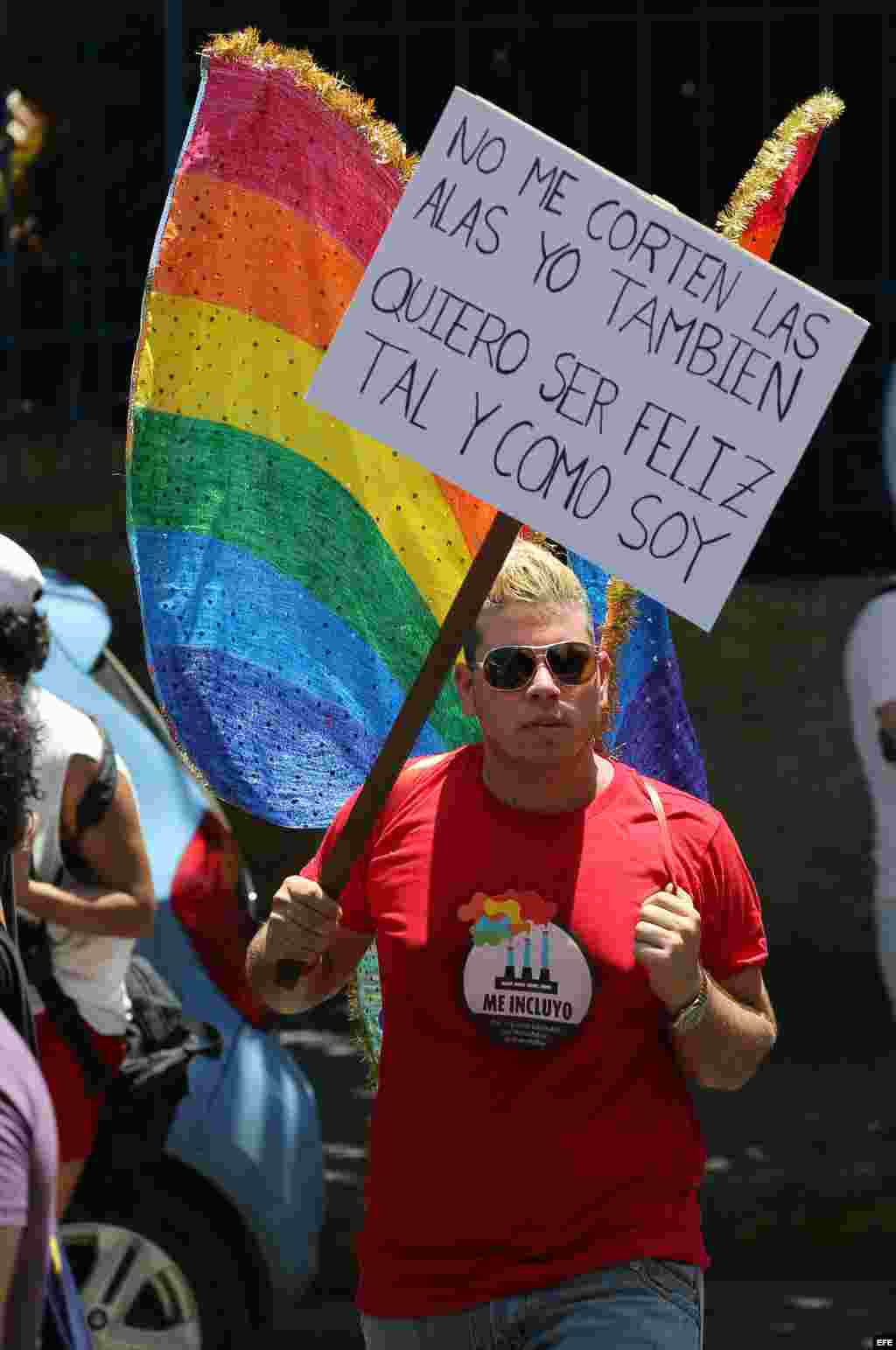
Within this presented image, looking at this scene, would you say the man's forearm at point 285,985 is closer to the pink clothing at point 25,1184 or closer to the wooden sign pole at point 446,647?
the wooden sign pole at point 446,647

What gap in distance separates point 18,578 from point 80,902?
2.61ft

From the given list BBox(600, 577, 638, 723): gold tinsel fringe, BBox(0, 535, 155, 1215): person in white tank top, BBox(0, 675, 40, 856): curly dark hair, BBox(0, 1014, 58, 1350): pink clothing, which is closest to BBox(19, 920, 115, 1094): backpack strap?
BBox(0, 535, 155, 1215): person in white tank top

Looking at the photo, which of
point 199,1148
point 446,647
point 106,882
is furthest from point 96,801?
point 446,647

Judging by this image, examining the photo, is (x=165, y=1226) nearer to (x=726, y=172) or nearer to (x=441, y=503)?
(x=441, y=503)

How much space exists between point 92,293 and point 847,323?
248 inches

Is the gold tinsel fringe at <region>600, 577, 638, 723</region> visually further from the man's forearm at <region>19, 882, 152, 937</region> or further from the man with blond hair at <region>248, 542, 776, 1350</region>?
the man's forearm at <region>19, 882, 152, 937</region>

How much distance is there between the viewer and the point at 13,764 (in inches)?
91.7

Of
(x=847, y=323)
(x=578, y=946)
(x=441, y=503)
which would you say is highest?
(x=847, y=323)

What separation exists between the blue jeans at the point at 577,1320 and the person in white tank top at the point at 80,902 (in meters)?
1.48

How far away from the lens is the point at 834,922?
26.9 feet

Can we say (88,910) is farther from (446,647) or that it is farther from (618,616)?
(446,647)

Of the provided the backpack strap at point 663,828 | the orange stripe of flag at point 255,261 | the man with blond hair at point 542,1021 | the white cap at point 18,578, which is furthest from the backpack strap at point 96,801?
the backpack strap at point 663,828

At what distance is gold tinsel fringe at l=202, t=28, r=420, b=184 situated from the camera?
3.27m

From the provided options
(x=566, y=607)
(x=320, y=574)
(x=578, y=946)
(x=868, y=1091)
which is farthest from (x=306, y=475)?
(x=868, y=1091)
